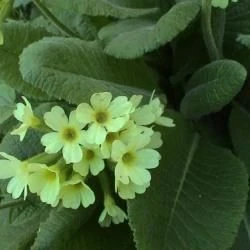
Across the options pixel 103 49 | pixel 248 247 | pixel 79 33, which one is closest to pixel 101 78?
pixel 103 49

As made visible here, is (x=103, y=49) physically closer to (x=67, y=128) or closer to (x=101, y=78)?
(x=101, y=78)

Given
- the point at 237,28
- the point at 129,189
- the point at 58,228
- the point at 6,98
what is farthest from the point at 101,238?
the point at 237,28

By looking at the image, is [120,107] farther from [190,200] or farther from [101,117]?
[190,200]

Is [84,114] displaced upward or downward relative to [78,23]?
upward

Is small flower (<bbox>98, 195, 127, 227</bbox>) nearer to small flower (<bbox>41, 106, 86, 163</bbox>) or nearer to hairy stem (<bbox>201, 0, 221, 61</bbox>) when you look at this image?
small flower (<bbox>41, 106, 86, 163</bbox>)

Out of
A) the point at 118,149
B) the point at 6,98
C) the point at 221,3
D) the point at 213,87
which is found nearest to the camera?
the point at 118,149
